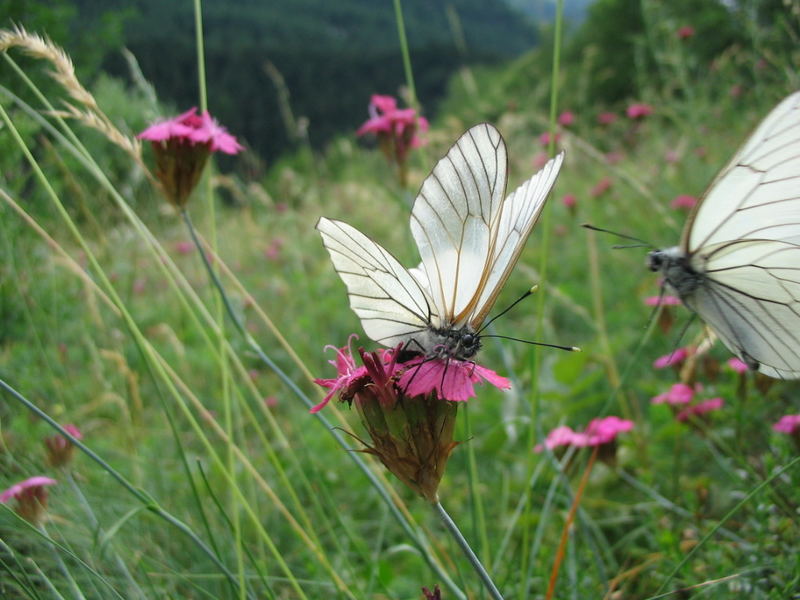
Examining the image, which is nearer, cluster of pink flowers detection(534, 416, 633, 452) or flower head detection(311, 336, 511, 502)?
flower head detection(311, 336, 511, 502)

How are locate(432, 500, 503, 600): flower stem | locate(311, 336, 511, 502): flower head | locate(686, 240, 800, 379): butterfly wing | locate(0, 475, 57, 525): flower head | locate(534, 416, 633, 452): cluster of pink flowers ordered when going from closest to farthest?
locate(432, 500, 503, 600): flower stem → locate(311, 336, 511, 502): flower head → locate(686, 240, 800, 379): butterfly wing → locate(0, 475, 57, 525): flower head → locate(534, 416, 633, 452): cluster of pink flowers

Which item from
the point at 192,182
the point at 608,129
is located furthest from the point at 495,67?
the point at 192,182

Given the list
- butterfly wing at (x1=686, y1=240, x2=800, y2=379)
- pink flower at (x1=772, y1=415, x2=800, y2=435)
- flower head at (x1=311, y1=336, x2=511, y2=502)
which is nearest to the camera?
flower head at (x1=311, y1=336, x2=511, y2=502)

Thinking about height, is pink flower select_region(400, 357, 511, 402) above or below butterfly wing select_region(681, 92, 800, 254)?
below

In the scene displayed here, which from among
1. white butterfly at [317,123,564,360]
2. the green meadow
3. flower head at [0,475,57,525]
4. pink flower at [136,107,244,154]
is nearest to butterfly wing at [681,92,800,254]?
the green meadow

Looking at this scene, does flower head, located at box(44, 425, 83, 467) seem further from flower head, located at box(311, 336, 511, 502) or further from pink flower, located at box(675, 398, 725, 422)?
pink flower, located at box(675, 398, 725, 422)

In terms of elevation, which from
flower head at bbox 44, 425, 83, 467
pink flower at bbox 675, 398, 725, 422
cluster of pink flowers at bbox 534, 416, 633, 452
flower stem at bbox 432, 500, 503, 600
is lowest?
flower head at bbox 44, 425, 83, 467

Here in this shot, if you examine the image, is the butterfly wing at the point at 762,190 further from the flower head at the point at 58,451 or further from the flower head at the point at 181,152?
the flower head at the point at 58,451

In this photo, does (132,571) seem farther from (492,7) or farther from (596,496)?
(492,7)
